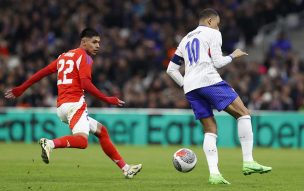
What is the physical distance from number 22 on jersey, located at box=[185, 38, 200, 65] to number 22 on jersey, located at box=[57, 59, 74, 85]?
1.69 meters

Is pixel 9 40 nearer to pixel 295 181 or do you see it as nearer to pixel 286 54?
pixel 286 54

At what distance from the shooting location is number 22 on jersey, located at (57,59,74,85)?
12186mm

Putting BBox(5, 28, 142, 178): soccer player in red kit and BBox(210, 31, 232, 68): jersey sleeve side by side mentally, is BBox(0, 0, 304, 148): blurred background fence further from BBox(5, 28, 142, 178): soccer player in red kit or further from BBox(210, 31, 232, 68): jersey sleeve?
BBox(210, 31, 232, 68): jersey sleeve

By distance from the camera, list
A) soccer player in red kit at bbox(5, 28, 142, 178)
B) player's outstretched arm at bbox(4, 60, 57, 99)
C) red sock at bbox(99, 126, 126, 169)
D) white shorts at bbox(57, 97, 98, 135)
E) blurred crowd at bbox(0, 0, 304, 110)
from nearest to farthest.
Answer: soccer player in red kit at bbox(5, 28, 142, 178)
white shorts at bbox(57, 97, 98, 135)
player's outstretched arm at bbox(4, 60, 57, 99)
red sock at bbox(99, 126, 126, 169)
blurred crowd at bbox(0, 0, 304, 110)

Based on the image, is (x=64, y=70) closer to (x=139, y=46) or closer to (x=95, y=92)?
(x=95, y=92)

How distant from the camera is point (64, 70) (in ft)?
40.1

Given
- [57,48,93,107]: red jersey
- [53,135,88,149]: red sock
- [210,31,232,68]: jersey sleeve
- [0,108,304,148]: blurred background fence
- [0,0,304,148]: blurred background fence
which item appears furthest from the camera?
[0,0,304,148]: blurred background fence

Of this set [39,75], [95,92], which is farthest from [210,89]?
[39,75]

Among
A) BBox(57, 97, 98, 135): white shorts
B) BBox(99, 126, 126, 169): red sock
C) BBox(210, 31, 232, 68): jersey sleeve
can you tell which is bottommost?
BBox(99, 126, 126, 169): red sock

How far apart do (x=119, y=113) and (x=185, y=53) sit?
13088mm

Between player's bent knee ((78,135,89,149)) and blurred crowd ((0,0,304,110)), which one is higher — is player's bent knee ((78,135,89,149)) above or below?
below

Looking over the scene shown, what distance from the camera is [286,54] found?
25.0 meters

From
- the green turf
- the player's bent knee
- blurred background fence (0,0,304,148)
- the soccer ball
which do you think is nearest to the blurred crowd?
blurred background fence (0,0,304,148)

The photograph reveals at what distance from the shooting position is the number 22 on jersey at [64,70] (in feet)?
40.0
